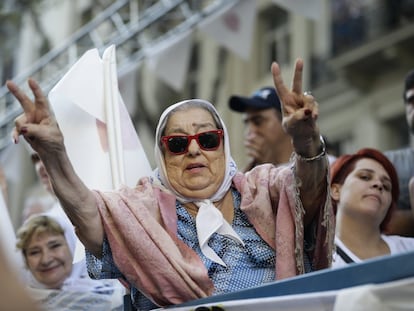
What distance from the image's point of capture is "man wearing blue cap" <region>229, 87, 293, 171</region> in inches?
247

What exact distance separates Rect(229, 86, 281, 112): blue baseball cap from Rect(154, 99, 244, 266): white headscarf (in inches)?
97.1

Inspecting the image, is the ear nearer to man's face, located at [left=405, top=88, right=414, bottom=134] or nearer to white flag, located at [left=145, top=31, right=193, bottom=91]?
man's face, located at [left=405, top=88, right=414, bottom=134]

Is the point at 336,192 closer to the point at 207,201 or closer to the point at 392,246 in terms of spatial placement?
the point at 392,246

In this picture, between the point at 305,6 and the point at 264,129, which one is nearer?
the point at 264,129

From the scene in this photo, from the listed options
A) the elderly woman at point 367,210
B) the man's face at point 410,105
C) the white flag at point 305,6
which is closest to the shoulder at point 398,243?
the elderly woman at point 367,210

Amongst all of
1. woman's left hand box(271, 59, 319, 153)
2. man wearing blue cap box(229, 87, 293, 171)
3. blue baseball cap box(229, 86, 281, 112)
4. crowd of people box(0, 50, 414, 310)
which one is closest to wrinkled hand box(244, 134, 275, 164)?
man wearing blue cap box(229, 87, 293, 171)

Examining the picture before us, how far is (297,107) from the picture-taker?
3.47 metres

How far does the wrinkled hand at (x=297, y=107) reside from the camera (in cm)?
343

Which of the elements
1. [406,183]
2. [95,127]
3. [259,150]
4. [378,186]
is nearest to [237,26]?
[259,150]

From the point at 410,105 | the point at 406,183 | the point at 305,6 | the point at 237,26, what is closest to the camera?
the point at 406,183

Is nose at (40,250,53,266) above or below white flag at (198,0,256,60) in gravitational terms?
below

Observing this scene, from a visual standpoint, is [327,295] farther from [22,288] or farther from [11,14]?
[11,14]

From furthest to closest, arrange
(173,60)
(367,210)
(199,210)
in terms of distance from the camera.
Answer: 1. (173,60)
2. (367,210)
3. (199,210)

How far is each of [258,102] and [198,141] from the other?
2.62 metres
